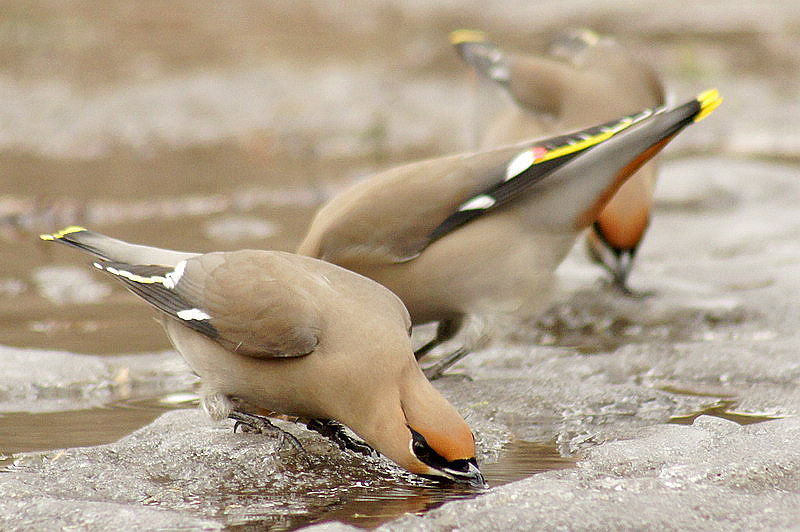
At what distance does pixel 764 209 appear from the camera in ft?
23.1

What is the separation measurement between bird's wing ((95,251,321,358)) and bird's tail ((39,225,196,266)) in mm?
29

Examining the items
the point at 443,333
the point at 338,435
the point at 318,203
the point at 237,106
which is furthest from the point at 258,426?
the point at 237,106

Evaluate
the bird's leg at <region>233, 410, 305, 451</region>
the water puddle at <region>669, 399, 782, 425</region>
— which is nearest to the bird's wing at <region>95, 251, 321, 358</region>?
the bird's leg at <region>233, 410, 305, 451</region>

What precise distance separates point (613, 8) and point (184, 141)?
16.9 feet

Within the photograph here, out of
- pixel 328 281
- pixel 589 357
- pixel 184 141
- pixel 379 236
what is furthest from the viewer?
pixel 184 141

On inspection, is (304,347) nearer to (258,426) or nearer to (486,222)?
(258,426)

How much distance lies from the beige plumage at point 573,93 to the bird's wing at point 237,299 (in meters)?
1.90

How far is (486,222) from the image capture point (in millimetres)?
4086

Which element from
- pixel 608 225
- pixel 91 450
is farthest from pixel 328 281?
pixel 608 225

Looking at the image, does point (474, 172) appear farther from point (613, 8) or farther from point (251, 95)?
point (613, 8)

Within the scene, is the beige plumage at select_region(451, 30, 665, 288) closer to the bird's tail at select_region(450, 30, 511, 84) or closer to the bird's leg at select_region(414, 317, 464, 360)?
the bird's tail at select_region(450, 30, 511, 84)

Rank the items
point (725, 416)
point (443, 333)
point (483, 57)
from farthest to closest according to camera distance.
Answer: point (483, 57)
point (443, 333)
point (725, 416)

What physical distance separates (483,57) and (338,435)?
290 centimetres

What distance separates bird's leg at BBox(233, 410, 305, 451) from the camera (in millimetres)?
3494
